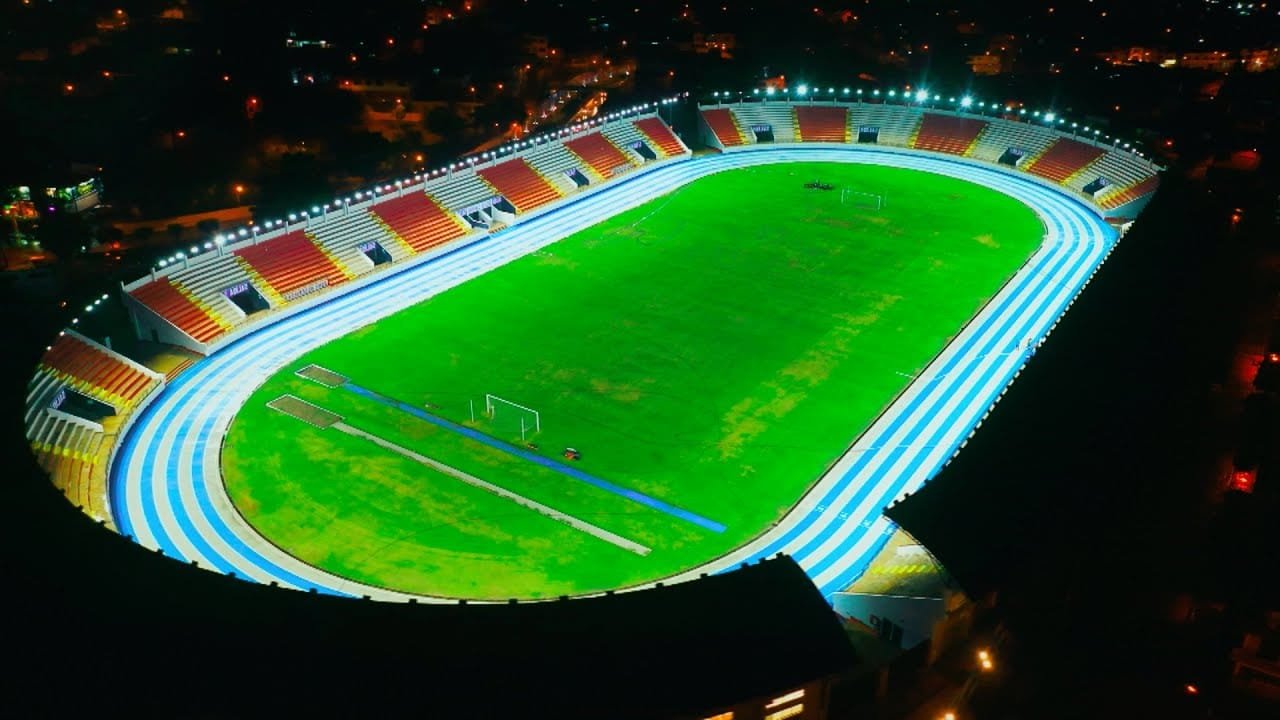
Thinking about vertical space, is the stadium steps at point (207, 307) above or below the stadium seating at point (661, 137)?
below

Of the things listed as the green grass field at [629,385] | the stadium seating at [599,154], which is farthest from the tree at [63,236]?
the stadium seating at [599,154]

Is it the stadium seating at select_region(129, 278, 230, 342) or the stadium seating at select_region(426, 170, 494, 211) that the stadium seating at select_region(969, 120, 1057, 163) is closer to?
the stadium seating at select_region(426, 170, 494, 211)

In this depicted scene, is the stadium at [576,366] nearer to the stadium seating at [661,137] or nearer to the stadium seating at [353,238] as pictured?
the stadium seating at [353,238]

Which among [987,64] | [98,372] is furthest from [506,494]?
[987,64]

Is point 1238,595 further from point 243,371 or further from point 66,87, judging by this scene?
point 66,87

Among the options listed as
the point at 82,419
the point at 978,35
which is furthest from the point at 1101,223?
the point at 978,35
